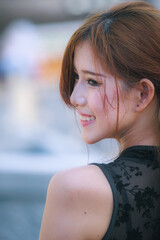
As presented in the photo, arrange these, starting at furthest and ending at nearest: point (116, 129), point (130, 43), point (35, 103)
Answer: point (35, 103), point (116, 129), point (130, 43)

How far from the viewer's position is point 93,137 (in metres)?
1.11

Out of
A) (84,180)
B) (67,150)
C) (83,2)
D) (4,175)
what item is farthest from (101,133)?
(83,2)

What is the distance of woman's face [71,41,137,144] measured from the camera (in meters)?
1.04

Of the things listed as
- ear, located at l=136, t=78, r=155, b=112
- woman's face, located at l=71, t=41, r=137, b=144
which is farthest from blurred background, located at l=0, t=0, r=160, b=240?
ear, located at l=136, t=78, r=155, b=112

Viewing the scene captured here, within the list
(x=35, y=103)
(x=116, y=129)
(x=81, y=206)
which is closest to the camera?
(x=81, y=206)

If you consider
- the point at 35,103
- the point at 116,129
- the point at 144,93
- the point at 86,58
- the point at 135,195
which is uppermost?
the point at 86,58

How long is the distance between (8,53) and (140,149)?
7.05 metres

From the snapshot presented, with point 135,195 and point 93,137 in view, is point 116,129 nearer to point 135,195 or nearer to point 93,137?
point 93,137

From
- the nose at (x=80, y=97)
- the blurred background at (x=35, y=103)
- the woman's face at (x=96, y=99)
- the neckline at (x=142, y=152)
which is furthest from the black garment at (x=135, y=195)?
the blurred background at (x=35, y=103)

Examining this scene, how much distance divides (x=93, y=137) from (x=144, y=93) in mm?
223

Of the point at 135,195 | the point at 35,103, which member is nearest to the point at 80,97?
the point at 135,195

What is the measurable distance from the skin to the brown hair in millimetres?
32

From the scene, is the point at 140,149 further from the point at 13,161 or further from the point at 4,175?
the point at 13,161

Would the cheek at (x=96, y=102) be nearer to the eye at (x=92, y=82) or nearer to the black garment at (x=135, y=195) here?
the eye at (x=92, y=82)
